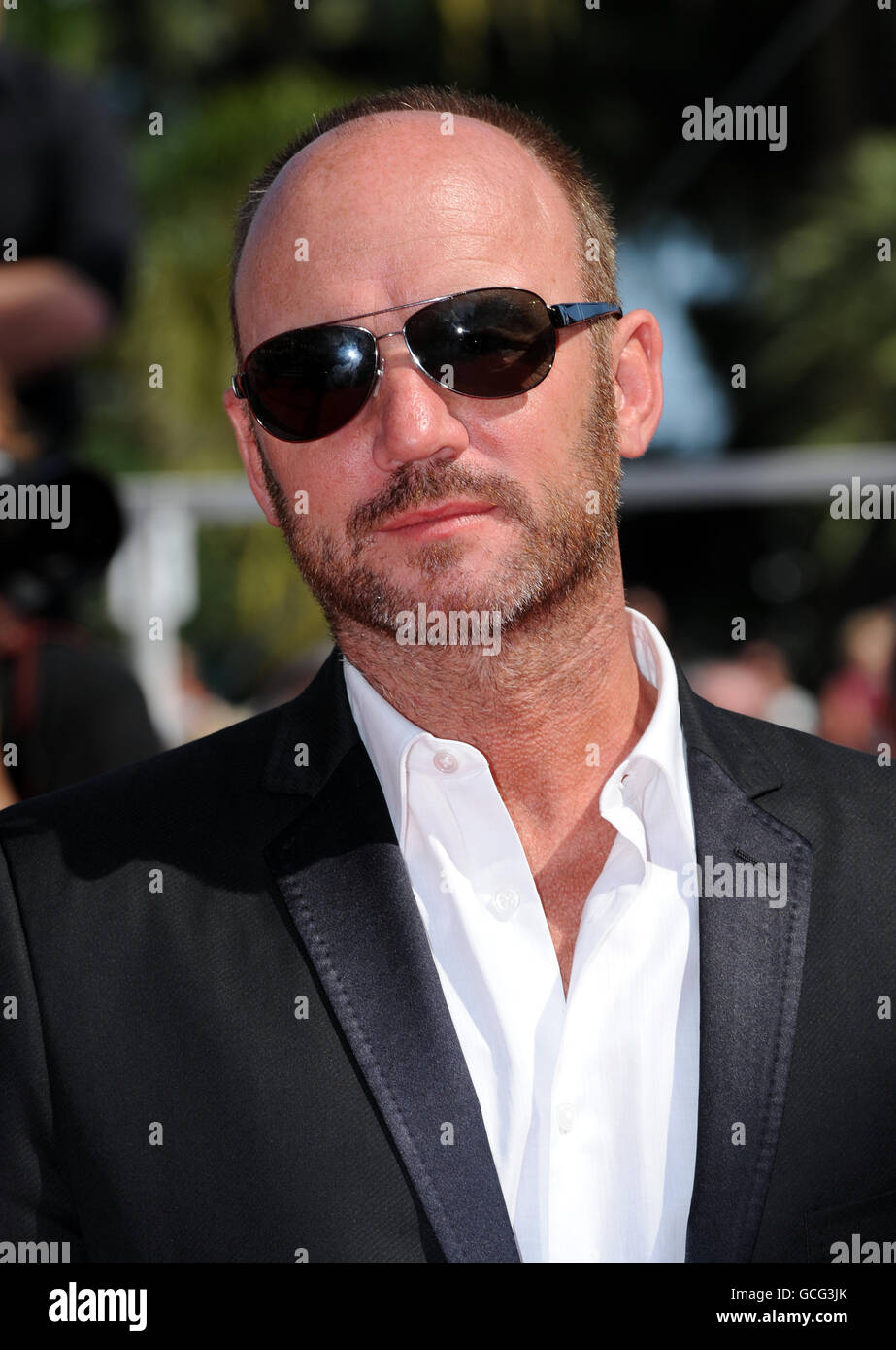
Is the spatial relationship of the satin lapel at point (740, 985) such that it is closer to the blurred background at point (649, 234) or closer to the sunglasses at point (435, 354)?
the sunglasses at point (435, 354)

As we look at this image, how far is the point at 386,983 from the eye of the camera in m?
1.88

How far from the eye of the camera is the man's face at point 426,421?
196 cm

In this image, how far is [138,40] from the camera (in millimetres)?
16938

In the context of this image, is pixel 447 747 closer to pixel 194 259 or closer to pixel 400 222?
pixel 400 222

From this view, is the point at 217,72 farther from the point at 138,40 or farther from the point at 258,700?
the point at 258,700

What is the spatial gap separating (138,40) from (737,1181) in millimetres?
17339

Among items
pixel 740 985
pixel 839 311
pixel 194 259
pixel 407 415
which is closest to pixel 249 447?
pixel 407 415

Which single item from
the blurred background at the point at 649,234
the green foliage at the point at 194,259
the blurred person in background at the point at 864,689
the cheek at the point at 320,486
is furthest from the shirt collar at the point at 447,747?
the green foliage at the point at 194,259

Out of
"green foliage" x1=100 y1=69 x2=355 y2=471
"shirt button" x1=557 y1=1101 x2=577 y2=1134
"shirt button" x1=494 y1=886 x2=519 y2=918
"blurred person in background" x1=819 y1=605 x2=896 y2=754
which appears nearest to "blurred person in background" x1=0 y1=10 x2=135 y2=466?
"shirt button" x1=494 y1=886 x2=519 y2=918

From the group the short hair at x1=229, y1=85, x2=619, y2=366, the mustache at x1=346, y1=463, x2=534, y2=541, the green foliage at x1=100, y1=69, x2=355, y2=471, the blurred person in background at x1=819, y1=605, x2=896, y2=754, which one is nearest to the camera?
the mustache at x1=346, y1=463, x2=534, y2=541

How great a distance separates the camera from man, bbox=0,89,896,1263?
6.03ft

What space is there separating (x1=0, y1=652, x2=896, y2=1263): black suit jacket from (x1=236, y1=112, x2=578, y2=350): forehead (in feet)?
2.16

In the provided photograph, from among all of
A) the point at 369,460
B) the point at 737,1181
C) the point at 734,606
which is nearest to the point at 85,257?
the point at 369,460

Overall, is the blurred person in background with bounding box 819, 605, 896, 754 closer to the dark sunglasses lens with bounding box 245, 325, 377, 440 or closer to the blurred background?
the blurred background
